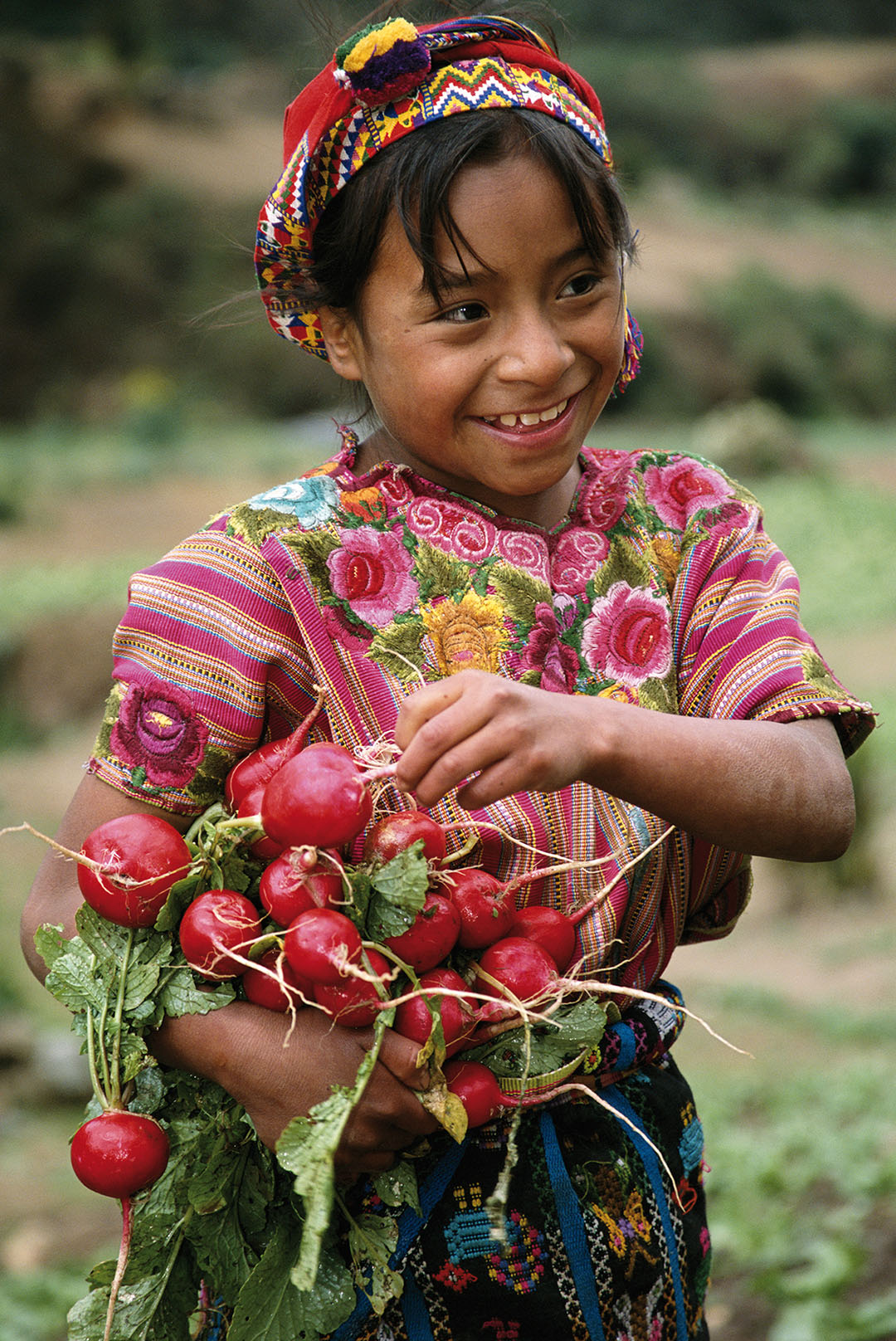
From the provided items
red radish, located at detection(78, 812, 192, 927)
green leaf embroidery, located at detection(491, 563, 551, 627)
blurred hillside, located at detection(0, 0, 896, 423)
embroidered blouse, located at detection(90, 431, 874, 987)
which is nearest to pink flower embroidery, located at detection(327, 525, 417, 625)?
embroidered blouse, located at detection(90, 431, 874, 987)

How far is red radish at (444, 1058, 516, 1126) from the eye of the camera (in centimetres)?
142

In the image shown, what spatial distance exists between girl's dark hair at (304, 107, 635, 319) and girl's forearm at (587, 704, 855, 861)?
1.88 feet

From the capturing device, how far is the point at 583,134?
1.63 meters

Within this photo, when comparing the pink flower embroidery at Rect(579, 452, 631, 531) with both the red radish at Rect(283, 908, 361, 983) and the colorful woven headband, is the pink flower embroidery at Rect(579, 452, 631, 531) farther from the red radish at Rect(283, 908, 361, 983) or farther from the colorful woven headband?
the red radish at Rect(283, 908, 361, 983)

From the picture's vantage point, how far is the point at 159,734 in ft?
4.99

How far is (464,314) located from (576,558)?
33 centimetres

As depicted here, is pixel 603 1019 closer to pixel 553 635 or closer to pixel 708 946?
pixel 553 635

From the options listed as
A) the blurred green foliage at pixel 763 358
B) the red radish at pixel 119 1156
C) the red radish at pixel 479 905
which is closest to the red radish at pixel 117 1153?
the red radish at pixel 119 1156

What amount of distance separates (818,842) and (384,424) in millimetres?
731

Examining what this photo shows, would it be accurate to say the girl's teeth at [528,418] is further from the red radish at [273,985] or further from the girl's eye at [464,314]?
the red radish at [273,985]

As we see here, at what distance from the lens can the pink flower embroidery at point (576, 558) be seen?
65.5 inches

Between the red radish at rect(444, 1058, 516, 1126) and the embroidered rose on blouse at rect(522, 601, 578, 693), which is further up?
the embroidered rose on blouse at rect(522, 601, 578, 693)

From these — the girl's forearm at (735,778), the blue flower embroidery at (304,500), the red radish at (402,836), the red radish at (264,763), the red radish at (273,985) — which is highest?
the blue flower embroidery at (304,500)

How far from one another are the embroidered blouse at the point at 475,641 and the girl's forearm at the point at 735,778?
3.0 inches
